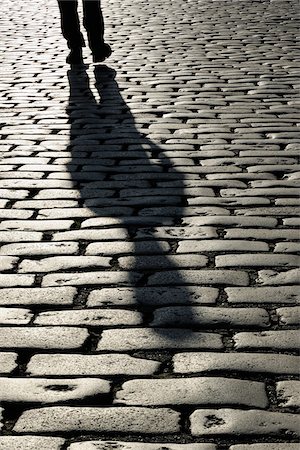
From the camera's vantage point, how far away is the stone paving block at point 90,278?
374 centimetres

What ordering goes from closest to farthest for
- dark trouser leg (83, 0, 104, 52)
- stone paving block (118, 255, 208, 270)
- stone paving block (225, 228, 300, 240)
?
stone paving block (118, 255, 208, 270) → stone paving block (225, 228, 300, 240) → dark trouser leg (83, 0, 104, 52)

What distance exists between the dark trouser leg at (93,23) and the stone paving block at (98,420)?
22.4 feet

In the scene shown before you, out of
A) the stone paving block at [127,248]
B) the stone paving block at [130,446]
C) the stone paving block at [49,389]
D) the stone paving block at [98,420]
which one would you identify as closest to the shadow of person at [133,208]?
the stone paving block at [127,248]

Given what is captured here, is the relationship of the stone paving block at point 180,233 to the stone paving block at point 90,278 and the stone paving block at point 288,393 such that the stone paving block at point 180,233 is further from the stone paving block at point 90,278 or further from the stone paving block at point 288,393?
the stone paving block at point 288,393

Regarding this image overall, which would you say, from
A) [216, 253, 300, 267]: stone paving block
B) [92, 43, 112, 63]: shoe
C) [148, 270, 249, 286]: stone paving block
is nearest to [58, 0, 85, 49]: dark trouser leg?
[92, 43, 112, 63]: shoe

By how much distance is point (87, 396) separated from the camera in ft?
9.27

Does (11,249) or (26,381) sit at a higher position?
(11,249)

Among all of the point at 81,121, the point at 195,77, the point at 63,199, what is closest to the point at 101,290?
the point at 63,199

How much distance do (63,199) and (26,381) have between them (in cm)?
211

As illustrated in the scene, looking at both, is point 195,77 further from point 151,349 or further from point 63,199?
point 151,349

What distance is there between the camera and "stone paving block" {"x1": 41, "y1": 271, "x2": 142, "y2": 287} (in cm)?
374

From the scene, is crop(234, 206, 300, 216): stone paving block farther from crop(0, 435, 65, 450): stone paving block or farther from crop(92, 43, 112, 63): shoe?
crop(92, 43, 112, 63): shoe

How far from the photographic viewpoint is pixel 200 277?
3.76 m

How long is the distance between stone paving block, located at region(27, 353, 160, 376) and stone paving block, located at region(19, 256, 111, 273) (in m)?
0.85
